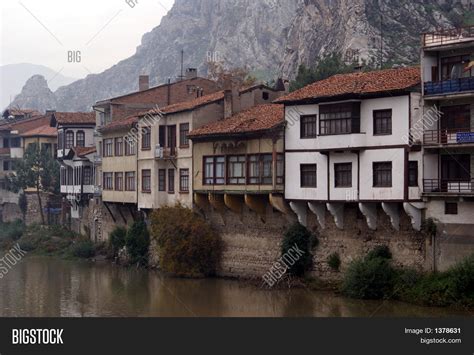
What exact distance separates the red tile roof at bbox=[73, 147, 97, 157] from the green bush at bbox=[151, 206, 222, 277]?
19.8m

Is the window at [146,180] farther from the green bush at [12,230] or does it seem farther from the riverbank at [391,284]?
the green bush at [12,230]

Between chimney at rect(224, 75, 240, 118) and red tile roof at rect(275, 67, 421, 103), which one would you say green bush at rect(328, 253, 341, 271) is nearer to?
red tile roof at rect(275, 67, 421, 103)

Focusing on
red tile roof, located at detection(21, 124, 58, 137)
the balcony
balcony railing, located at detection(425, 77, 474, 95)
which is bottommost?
the balcony

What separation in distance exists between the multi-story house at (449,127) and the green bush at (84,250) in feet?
97.1

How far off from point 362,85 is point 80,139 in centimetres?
3566

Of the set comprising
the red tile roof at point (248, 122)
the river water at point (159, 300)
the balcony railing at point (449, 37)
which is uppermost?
the balcony railing at point (449, 37)

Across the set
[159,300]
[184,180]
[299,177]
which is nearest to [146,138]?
[184,180]

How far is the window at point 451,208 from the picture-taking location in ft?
120

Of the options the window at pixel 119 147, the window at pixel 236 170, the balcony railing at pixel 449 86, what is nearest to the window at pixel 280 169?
the window at pixel 236 170

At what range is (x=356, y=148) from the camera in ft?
A: 129

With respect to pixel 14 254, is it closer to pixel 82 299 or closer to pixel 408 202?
pixel 82 299

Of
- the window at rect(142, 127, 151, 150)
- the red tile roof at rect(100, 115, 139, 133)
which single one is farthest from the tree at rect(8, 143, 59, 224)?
the window at rect(142, 127, 151, 150)

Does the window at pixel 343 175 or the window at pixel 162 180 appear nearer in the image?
the window at pixel 343 175

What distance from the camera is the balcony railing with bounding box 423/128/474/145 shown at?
35.8 metres
